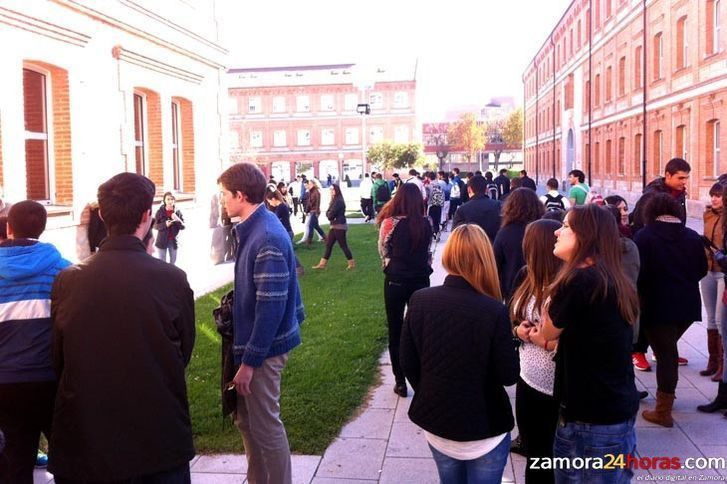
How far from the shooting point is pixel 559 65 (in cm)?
5509

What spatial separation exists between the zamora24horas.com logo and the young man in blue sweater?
4.54 ft

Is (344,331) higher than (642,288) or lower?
lower

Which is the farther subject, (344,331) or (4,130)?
(4,130)

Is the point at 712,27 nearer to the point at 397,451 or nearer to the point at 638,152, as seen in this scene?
the point at 638,152

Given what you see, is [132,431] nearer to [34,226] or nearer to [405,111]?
[34,226]

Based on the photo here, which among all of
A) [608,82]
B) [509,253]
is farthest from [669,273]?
[608,82]

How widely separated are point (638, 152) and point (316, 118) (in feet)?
160

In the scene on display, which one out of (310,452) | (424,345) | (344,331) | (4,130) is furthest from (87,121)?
(424,345)

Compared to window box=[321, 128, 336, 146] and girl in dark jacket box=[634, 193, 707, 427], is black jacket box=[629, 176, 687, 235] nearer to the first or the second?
girl in dark jacket box=[634, 193, 707, 427]

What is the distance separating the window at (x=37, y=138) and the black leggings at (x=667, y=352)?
9.27m

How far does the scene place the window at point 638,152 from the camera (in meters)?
32.6

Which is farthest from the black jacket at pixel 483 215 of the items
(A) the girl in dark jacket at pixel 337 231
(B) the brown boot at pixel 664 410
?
(A) the girl in dark jacket at pixel 337 231

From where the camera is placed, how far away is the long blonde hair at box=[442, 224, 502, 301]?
328 centimetres

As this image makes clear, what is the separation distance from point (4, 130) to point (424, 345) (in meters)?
8.47
